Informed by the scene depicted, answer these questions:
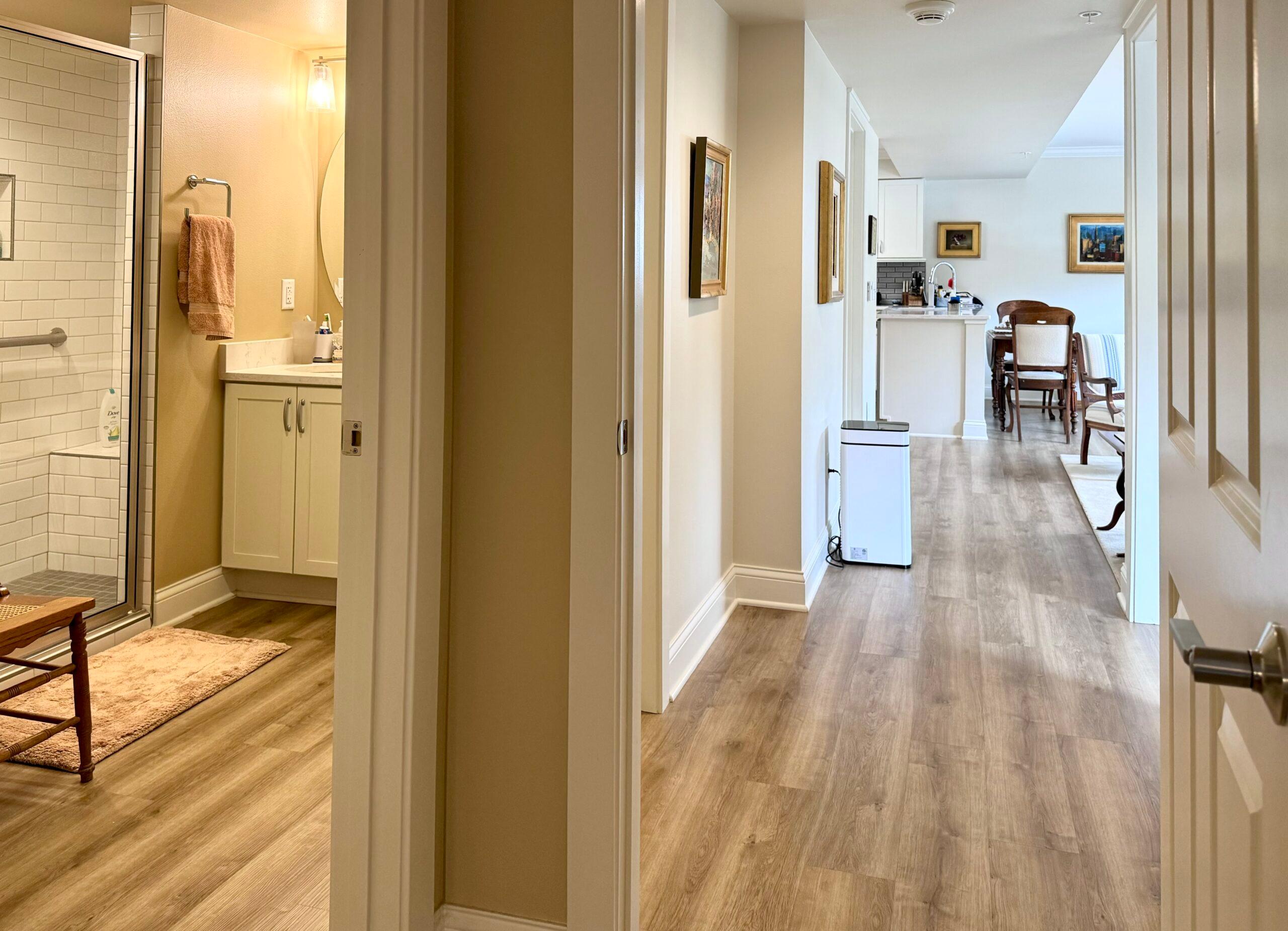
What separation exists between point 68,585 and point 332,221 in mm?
1863

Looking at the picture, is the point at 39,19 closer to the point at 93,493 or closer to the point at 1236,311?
the point at 93,493

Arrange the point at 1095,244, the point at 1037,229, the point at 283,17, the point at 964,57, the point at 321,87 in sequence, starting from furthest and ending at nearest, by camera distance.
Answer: the point at 1037,229 → the point at 1095,244 → the point at 964,57 → the point at 321,87 → the point at 283,17

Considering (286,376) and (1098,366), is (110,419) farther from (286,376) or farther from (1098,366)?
(1098,366)

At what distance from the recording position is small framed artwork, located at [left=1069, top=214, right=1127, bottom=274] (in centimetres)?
1023

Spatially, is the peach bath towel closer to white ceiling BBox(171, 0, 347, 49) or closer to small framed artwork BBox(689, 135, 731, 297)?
white ceiling BBox(171, 0, 347, 49)

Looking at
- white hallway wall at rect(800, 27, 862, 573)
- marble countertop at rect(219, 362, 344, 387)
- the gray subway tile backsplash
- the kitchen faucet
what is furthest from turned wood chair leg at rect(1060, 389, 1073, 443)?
marble countertop at rect(219, 362, 344, 387)

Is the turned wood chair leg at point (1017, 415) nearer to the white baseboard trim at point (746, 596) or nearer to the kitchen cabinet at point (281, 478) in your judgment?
the white baseboard trim at point (746, 596)

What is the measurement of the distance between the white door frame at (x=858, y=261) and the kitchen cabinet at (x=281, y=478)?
2.89 m

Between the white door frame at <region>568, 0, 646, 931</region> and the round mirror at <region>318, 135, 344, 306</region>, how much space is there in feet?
9.77

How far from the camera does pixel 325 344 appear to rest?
422 cm

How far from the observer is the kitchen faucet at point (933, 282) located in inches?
360

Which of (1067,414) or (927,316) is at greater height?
(927,316)

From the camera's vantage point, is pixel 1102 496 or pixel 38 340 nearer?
pixel 38 340

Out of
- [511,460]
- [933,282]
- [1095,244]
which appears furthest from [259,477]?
[1095,244]
